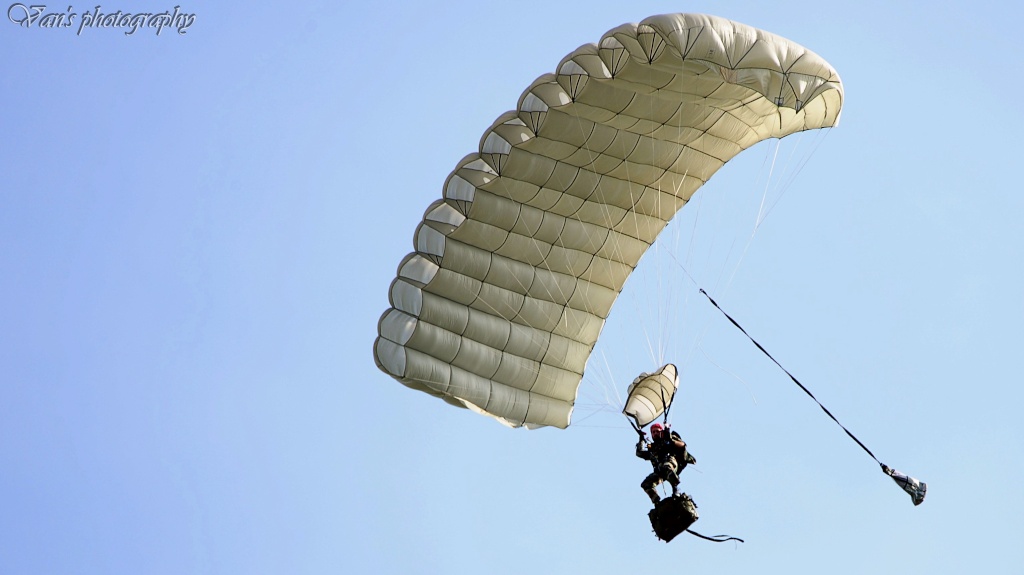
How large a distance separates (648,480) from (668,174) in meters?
3.81

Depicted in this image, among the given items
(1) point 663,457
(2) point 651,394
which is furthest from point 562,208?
(1) point 663,457

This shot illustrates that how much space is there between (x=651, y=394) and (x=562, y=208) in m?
2.47

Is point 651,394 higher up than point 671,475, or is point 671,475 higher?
point 651,394

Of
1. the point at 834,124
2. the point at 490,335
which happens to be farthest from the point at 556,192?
the point at 834,124

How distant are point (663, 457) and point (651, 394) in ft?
4.48

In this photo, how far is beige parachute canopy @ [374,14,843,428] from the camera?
1569cm

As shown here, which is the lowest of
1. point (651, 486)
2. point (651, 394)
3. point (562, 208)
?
point (651, 486)

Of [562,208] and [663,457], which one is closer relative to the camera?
[663,457]

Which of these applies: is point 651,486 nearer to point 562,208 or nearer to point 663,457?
point 663,457

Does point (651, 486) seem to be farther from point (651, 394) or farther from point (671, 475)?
point (651, 394)

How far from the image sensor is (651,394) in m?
17.6

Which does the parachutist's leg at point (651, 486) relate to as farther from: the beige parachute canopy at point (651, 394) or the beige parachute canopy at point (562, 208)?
the beige parachute canopy at point (562, 208)

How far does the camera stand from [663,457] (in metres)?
16.4

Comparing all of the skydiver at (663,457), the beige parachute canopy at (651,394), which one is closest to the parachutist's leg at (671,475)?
the skydiver at (663,457)
